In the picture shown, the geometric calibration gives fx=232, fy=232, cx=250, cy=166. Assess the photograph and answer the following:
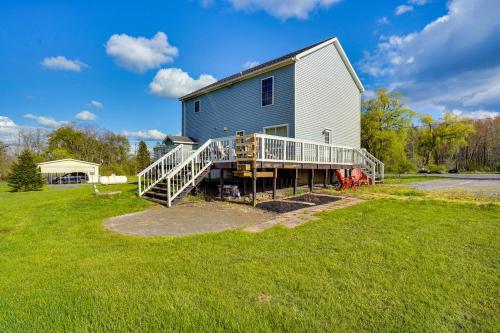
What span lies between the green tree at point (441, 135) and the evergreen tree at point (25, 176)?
42.2 metres

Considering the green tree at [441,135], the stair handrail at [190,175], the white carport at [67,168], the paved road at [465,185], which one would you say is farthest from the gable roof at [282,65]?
the green tree at [441,135]

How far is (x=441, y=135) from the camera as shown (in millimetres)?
31172

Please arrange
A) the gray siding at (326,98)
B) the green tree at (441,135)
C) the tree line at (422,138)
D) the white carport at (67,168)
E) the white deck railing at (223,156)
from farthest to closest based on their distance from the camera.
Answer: the green tree at (441,135) < the white carport at (67,168) < the tree line at (422,138) < the gray siding at (326,98) < the white deck railing at (223,156)

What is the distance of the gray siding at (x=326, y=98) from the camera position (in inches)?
456

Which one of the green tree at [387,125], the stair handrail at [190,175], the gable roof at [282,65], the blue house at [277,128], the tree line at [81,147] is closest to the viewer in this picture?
the stair handrail at [190,175]

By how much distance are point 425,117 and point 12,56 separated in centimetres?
4260

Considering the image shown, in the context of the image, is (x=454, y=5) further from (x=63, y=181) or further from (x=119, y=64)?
(x=63, y=181)

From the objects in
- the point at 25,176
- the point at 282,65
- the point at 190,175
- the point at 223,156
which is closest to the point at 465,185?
the point at 282,65

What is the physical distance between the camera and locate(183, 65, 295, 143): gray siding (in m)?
11.4

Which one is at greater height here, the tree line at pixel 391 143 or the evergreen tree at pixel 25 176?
the tree line at pixel 391 143

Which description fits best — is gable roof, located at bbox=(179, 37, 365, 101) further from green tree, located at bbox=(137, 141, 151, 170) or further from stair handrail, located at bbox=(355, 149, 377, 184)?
green tree, located at bbox=(137, 141, 151, 170)

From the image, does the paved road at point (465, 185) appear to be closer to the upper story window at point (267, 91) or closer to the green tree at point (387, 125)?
the green tree at point (387, 125)

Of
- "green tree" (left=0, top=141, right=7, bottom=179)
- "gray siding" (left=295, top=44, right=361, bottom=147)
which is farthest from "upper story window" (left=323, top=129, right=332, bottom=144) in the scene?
"green tree" (left=0, top=141, right=7, bottom=179)

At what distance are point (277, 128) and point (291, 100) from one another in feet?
5.04
